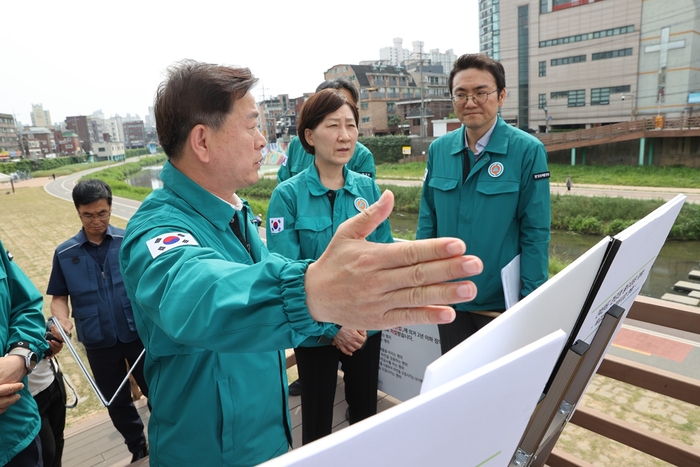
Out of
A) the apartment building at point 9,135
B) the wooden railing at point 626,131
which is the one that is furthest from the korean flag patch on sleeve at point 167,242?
the apartment building at point 9,135

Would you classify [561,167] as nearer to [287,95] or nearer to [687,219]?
[687,219]

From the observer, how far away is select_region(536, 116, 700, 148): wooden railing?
16.8 meters

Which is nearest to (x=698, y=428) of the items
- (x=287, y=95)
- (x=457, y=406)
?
(x=457, y=406)

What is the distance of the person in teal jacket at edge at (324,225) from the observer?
175cm

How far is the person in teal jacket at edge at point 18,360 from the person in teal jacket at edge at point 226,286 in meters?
0.49

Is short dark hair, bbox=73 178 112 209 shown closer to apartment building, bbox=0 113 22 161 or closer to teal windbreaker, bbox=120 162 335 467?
teal windbreaker, bbox=120 162 335 467

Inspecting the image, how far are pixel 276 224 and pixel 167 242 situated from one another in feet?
3.12

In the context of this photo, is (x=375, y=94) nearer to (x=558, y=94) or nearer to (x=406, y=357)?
(x=558, y=94)

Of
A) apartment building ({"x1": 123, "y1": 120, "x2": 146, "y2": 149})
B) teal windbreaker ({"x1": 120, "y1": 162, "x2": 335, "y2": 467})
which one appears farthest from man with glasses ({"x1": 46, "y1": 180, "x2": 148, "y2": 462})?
apartment building ({"x1": 123, "y1": 120, "x2": 146, "y2": 149})

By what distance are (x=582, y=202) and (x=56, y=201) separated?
2055 centimetres

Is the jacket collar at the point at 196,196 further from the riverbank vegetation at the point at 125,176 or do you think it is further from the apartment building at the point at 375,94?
the apartment building at the point at 375,94

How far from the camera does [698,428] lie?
7.97 feet

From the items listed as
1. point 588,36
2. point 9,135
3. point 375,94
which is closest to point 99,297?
point 588,36

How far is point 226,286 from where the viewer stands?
682 millimetres
